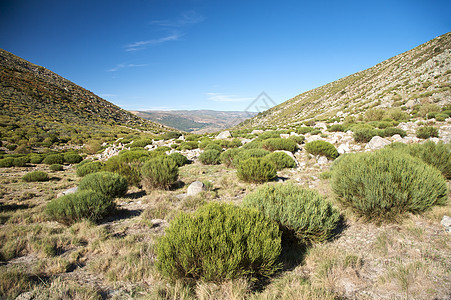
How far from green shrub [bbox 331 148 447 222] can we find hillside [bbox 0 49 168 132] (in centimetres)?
4346

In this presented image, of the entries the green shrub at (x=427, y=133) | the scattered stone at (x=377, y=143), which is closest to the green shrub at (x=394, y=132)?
the green shrub at (x=427, y=133)

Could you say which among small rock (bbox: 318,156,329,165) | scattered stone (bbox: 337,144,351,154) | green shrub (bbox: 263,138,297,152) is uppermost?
green shrub (bbox: 263,138,297,152)

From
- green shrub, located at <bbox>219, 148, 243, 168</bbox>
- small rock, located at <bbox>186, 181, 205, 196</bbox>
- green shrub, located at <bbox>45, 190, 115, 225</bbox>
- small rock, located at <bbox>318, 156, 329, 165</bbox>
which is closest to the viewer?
green shrub, located at <bbox>45, 190, 115, 225</bbox>

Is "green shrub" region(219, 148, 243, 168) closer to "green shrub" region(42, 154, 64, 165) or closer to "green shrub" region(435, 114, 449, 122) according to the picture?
"green shrub" region(42, 154, 64, 165)

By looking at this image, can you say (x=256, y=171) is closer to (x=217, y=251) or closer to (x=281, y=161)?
(x=281, y=161)

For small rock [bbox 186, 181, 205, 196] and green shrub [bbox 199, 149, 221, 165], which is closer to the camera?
small rock [bbox 186, 181, 205, 196]

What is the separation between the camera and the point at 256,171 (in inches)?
295

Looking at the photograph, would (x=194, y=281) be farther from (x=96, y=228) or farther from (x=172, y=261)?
(x=96, y=228)

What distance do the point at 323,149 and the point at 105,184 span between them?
1067 centimetres

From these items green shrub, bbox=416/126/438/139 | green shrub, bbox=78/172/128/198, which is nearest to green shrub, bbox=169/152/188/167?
green shrub, bbox=78/172/128/198

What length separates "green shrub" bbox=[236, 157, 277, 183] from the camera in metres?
7.48

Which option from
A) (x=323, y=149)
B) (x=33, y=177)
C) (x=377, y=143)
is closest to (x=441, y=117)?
(x=377, y=143)

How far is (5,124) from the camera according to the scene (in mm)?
27000

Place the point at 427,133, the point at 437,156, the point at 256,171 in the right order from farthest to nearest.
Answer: the point at 427,133 < the point at 256,171 < the point at 437,156
